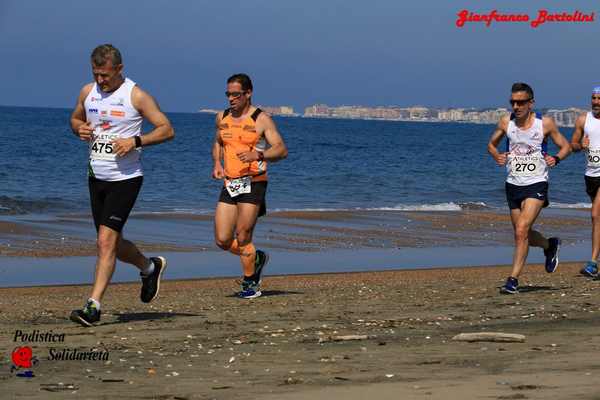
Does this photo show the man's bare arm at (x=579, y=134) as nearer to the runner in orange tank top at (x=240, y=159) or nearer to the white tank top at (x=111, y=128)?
the runner in orange tank top at (x=240, y=159)

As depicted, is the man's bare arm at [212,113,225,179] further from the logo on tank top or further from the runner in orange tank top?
the logo on tank top

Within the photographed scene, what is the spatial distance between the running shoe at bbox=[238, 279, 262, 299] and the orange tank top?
3.36 feet

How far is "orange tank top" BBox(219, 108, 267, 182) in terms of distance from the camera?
34.0 ft

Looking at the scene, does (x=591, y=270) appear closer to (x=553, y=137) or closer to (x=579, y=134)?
(x=579, y=134)

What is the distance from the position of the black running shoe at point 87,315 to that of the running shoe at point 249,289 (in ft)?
8.99

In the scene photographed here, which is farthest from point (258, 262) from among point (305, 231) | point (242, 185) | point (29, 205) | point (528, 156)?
point (29, 205)

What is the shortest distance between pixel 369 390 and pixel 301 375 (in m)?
0.61

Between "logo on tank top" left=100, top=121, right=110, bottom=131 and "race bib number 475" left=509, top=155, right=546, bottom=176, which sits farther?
"race bib number 475" left=509, top=155, right=546, bottom=176

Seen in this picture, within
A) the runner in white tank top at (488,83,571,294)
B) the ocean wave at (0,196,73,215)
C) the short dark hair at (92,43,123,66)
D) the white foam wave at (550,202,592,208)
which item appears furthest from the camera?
the white foam wave at (550,202,592,208)

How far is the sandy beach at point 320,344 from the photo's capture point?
5926mm

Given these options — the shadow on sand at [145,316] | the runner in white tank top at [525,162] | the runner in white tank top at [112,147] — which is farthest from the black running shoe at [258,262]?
the runner in white tank top at [112,147]

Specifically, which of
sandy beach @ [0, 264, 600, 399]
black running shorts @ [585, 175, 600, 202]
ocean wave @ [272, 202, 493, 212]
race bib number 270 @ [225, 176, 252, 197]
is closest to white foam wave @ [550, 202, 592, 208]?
ocean wave @ [272, 202, 493, 212]

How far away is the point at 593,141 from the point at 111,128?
605 cm

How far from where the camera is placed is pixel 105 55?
8.17 m
